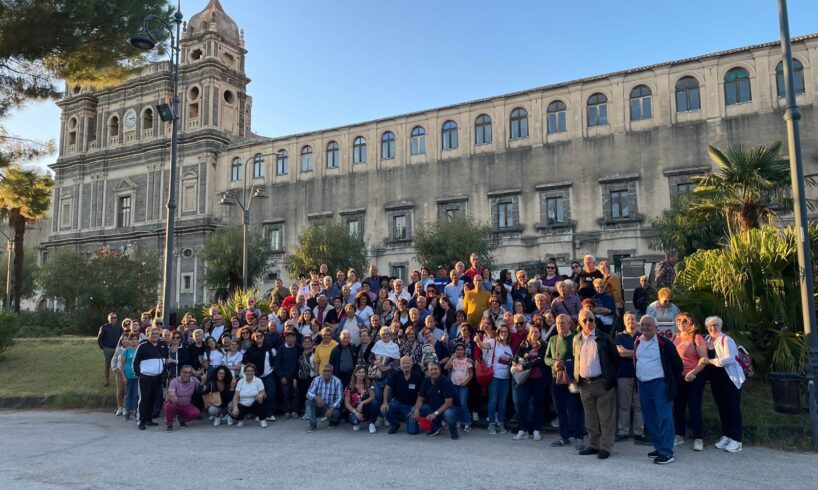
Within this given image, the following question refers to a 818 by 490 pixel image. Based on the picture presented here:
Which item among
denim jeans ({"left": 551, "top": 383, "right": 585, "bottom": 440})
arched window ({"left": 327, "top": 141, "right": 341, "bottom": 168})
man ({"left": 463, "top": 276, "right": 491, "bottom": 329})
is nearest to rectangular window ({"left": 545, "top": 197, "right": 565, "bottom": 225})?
arched window ({"left": 327, "top": 141, "right": 341, "bottom": 168})

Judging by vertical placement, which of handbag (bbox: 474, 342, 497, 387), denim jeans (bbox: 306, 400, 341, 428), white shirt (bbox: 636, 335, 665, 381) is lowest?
denim jeans (bbox: 306, 400, 341, 428)

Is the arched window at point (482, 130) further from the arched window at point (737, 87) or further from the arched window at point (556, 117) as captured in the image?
the arched window at point (737, 87)

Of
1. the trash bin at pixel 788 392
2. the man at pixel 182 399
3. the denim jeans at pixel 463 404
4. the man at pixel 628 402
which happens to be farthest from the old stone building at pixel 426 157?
the man at pixel 182 399

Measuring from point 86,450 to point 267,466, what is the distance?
315 cm

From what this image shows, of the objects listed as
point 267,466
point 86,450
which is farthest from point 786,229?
point 86,450

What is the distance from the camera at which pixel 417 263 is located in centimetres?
3553

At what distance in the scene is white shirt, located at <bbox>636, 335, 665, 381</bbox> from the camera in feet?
25.1

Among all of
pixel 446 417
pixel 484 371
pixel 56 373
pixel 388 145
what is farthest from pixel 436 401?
pixel 388 145

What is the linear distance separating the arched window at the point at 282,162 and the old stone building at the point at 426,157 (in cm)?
11

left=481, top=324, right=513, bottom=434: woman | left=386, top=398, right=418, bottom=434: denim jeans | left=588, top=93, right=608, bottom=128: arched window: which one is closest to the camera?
left=481, top=324, right=513, bottom=434: woman

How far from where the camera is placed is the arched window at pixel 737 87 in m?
29.2

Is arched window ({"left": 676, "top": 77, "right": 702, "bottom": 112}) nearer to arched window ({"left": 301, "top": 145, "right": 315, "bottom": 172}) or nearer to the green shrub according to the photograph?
arched window ({"left": 301, "top": 145, "right": 315, "bottom": 172})

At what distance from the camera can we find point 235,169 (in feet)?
146

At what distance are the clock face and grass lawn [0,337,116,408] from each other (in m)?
33.3
